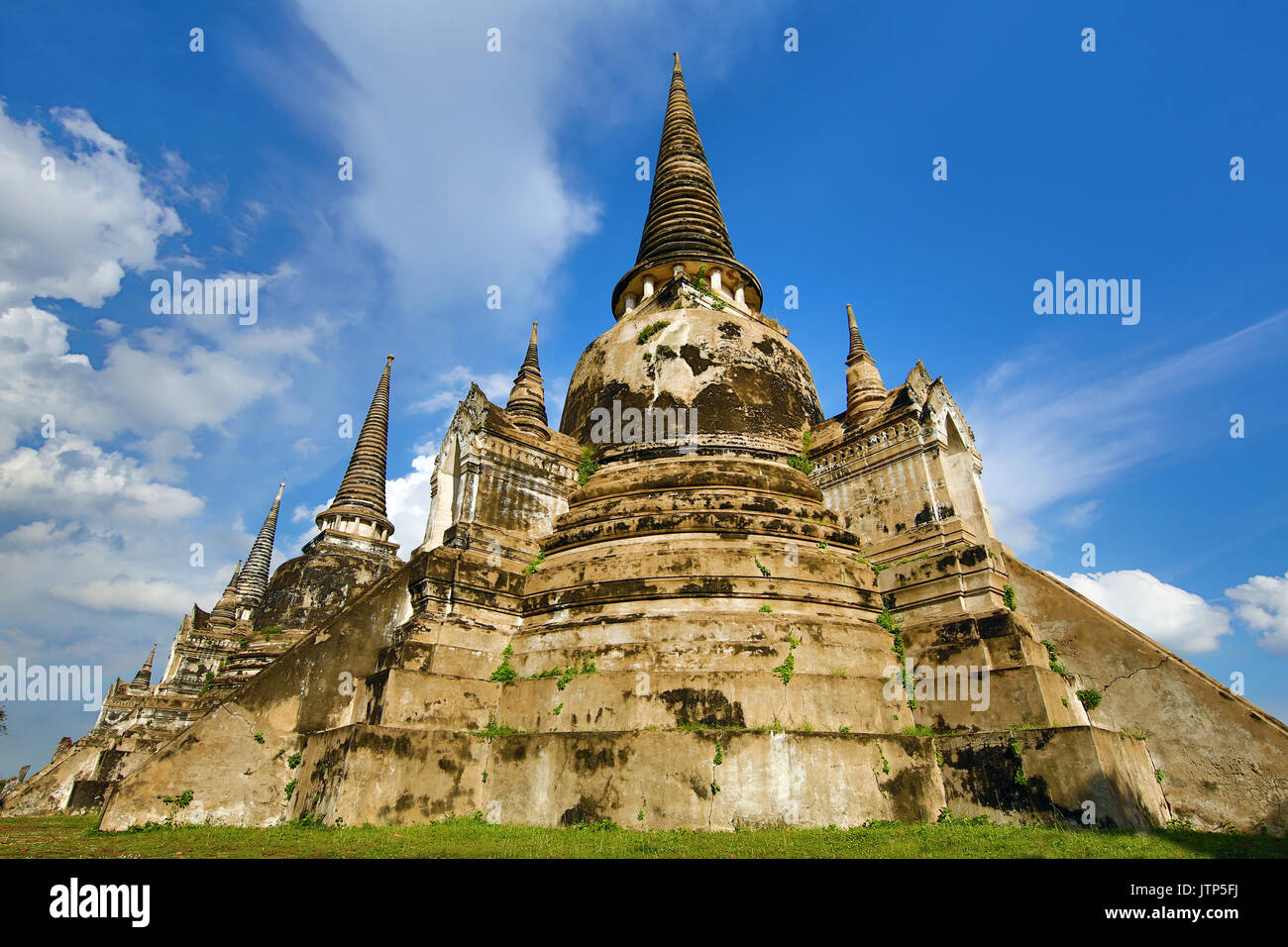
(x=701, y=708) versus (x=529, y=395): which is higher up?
(x=529, y=395)

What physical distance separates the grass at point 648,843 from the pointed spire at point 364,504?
53.4ft

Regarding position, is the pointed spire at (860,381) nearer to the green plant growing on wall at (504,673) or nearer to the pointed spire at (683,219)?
the pointed spire at (683,219)

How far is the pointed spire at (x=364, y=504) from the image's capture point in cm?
2491

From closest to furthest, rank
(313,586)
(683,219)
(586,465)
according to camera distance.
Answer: (586,465) → (683,219) → (313,586)

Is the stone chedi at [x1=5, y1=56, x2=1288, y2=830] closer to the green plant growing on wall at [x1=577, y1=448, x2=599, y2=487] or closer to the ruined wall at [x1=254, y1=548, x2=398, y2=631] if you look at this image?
the green plant growing on wall at [x1=577, y1=448, x2=599, y2=487]

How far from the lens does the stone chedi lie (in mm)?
8695

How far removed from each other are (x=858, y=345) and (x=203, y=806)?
15.7 m

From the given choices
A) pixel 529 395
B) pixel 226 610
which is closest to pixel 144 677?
pixel 226 610

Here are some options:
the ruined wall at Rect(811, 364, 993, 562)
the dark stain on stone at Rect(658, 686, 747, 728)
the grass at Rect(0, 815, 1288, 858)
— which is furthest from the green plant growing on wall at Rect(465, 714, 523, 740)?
the ruined wall at Rect(811, 364, 993, 562)

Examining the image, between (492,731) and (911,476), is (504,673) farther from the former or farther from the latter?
(911,476)

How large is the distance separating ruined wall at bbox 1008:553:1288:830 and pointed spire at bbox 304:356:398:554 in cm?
2162

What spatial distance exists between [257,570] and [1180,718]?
3538 cm

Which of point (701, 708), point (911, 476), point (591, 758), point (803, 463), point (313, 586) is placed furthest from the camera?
point (313, 586)

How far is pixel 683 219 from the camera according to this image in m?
20.6
